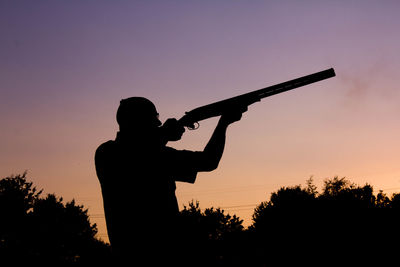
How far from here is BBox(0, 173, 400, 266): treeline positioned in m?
48.9

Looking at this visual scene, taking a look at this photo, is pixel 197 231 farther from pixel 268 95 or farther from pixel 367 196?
pixel 268 95

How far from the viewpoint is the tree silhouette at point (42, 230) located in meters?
49.8

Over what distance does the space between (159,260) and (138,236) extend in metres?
0.27

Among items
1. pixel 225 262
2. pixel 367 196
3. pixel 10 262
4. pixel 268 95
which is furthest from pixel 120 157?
pixel 367 196

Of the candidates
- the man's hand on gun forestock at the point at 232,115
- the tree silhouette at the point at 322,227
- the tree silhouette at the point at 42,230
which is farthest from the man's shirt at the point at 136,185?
the tree silhouette at the point at 42,230

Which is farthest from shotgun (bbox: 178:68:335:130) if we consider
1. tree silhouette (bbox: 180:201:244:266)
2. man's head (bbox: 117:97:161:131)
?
tree silhouette (bbox: 180:201:244:266)

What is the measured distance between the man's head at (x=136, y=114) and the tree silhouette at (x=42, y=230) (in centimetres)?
5473

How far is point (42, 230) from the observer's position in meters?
53.5

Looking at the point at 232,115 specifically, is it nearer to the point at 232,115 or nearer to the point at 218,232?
the point at 232,115

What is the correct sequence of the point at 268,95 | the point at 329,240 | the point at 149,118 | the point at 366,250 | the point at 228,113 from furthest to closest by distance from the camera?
the point at 329,240
the point at 366,250
the point at 268,95
the point at 228,113
the point at 149,118

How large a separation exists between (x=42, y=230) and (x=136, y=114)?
58193 millimetres

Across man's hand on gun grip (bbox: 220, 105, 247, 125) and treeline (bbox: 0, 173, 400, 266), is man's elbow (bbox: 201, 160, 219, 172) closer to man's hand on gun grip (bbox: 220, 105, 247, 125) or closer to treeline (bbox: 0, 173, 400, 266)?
man's hand on gun grip (bbox: 220, 105, 247, 125)

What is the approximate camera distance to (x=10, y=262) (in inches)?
1919

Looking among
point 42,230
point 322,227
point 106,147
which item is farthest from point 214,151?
point 42,230
